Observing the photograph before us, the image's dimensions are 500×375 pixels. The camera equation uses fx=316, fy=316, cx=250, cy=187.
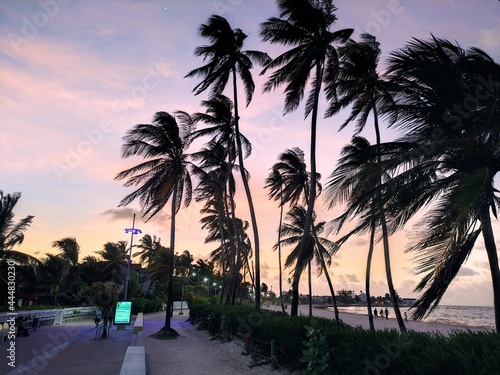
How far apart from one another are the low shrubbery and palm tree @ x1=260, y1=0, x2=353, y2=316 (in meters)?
4.85

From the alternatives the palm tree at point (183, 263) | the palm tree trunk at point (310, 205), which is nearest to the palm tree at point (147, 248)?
the palm tree at point (183, 263)

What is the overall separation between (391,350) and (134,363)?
6136 mm

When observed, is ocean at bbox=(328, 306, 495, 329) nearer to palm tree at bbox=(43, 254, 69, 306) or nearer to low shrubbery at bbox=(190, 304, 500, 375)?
low shrubbery at bbox=(190, 304, 500, 375)

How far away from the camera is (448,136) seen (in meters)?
5.48

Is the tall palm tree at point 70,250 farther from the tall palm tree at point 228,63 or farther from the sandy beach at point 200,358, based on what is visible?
the tall palm tree at point 228,63

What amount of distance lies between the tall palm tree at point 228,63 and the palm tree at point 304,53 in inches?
156

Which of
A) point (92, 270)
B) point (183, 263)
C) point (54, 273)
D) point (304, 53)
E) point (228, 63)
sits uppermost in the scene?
point (228, 63)

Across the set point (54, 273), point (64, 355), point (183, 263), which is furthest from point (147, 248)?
point (64, 355)

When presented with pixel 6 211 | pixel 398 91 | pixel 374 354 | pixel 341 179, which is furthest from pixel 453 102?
pixel 6 211

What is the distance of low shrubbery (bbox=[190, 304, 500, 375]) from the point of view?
3796mm

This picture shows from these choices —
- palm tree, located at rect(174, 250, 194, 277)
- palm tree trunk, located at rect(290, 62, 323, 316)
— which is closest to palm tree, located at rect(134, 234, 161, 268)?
palm tree, located at rect(174, 250, 194, 277)

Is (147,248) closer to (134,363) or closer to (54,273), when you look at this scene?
(54,273)

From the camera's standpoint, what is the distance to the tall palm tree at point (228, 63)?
58.0 ft

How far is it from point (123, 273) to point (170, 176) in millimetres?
28210
